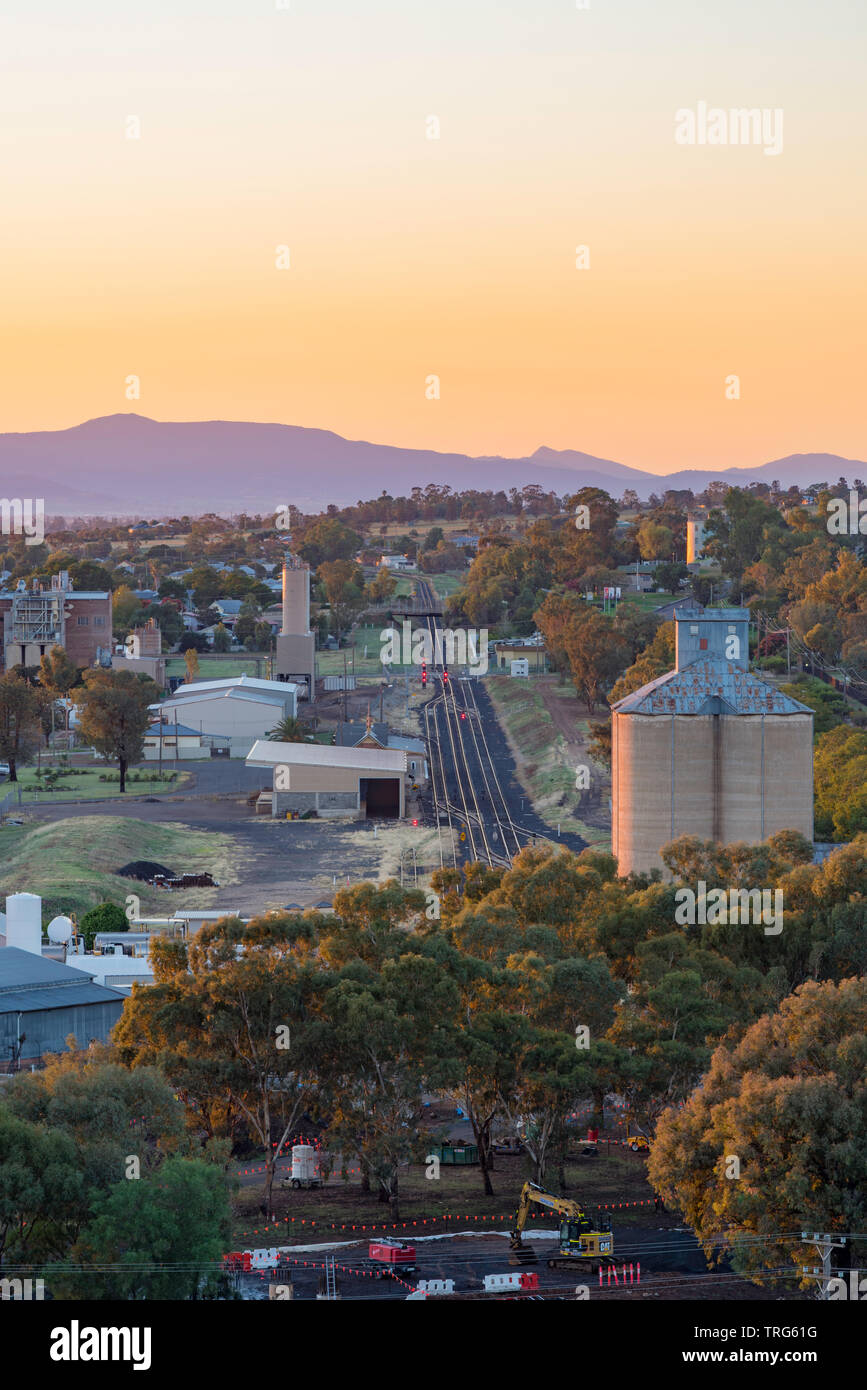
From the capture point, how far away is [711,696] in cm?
4850

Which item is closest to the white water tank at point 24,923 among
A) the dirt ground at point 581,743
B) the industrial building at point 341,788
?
Answer: the dirt ground at point 581,743

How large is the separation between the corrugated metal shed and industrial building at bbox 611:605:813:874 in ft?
0.09

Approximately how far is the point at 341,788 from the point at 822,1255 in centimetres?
5180

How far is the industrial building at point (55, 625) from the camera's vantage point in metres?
112

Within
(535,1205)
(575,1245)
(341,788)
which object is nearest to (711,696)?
(535,1205)

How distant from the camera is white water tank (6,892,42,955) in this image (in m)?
40.9

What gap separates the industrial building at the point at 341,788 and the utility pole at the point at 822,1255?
49687 millimetres

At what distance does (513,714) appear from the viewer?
104562mm

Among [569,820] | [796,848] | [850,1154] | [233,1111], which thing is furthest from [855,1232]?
[569,820]

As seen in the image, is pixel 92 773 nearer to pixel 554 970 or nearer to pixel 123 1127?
pixel 554 970

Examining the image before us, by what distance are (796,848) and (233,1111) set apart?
16.2 metres

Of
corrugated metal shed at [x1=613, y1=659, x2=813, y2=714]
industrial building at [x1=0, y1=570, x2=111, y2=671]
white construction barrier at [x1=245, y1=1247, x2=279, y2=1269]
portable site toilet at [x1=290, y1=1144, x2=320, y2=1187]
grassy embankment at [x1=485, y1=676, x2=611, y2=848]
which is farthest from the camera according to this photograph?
industrial building at [x1=0, y1=570, x2=111, y2=671]

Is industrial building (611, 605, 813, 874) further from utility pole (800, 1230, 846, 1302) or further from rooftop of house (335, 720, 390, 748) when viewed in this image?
rooftop of house (335, 720, 390, 748)
